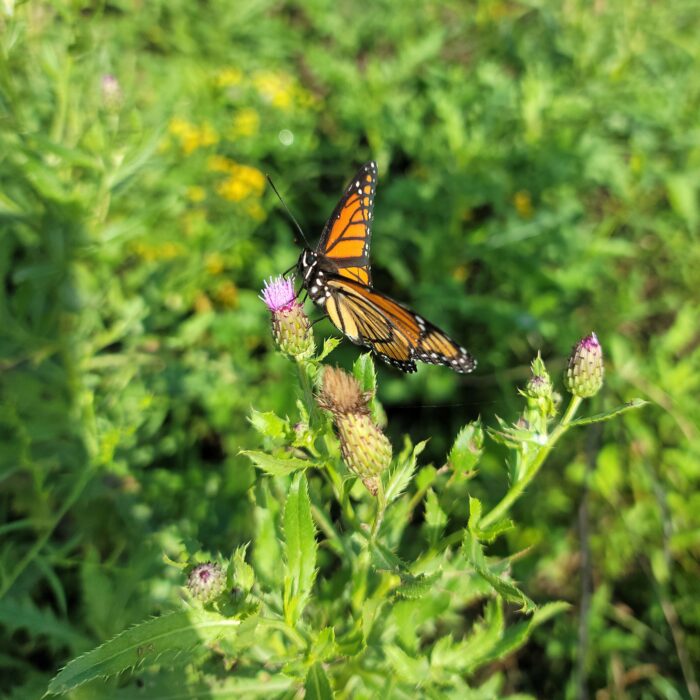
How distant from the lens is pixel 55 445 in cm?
269

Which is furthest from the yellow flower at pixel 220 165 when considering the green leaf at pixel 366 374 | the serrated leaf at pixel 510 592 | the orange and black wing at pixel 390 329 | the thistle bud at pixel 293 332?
the serrated leaf at pixel 510 592

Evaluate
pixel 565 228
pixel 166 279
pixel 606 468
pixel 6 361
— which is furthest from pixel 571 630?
pixel 6 361

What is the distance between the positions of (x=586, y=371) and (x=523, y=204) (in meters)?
2.75

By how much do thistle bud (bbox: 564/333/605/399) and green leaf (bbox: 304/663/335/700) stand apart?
2.96ft

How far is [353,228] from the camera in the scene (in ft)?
7.86

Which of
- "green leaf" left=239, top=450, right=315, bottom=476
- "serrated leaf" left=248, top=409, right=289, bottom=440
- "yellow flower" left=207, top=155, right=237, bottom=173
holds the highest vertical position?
"yellow flower" left=207, top=155, right=237, bottom=173

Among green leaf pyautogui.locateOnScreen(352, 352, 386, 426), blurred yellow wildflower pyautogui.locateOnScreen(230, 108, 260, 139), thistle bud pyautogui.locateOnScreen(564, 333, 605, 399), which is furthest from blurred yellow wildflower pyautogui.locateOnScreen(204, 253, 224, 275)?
thistle bud pyautogui.locateOnScreen(564, 333, 605, 399)

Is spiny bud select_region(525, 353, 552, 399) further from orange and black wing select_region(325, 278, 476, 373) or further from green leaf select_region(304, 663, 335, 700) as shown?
green leaf select_region(304, 663, 335, 700)

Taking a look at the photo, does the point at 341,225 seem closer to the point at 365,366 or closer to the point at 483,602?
the point at 365,366

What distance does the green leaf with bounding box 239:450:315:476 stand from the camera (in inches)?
54.5

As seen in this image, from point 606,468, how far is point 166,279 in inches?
93.4

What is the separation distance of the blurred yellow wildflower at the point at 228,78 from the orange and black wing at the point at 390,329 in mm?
3053

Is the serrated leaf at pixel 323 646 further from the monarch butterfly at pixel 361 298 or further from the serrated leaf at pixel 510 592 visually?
the monarch butterfly at pixel 361 298

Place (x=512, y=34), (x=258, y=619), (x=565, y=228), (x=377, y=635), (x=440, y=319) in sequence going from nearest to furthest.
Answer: (x=258, y=619) < (x=377, y=635) < (x=440, y=319) < (x=565, y=228) < (x=512, y=34)
